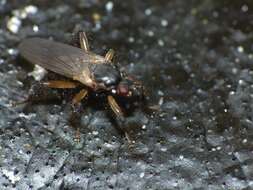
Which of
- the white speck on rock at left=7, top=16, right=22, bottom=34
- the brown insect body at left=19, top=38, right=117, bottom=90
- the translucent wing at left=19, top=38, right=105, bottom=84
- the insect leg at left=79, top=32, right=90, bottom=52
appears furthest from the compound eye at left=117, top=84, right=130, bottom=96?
the white speck on rock at left=7, top=16, right=22, bottom=34

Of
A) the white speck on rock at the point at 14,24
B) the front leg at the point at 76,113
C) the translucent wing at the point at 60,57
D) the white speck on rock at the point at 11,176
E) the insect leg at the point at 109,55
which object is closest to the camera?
the white speck on rock at the point at 11,176

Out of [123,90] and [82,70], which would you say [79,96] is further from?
[123,90]

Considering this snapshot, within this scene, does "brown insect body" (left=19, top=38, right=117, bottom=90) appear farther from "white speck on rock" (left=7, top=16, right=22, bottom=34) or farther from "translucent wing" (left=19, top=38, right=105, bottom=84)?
"white speck on rock" (left=7, top=16, right=22, bottom=34)

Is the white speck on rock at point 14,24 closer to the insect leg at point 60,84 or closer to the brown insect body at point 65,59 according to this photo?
the brown insect body at point 65,59

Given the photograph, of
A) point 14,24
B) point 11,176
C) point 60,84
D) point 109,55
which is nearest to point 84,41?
point 109,55

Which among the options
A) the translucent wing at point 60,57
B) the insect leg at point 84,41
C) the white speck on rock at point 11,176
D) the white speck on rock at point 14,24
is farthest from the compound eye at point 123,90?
the white speck on rock at point 14,24

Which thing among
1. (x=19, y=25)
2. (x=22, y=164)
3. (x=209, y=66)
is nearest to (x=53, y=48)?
(x=19, y=25)
